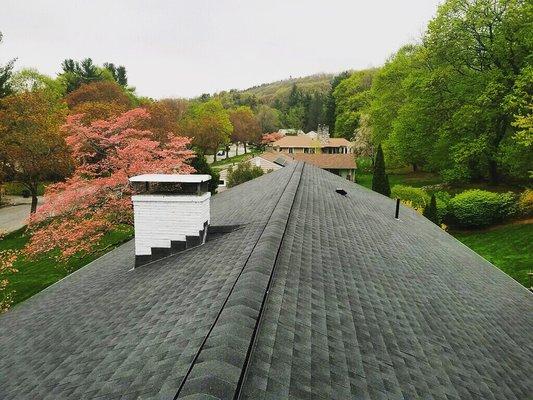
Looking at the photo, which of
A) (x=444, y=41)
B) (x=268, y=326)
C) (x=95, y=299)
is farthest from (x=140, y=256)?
(x=444, y=41)

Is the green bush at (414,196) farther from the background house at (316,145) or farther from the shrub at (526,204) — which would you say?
the background house at (316,145)

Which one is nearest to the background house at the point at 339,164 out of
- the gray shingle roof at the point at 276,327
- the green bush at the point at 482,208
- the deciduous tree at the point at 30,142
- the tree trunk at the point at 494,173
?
the tree trunk at the point at 494,173

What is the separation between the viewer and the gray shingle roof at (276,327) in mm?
3354

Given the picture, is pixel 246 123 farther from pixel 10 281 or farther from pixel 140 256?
pixel 140 256

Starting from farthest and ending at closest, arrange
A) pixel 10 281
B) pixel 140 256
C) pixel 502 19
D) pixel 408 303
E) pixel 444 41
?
pixel 444 41
pixel 502 19
pixel 10 281
pixel 140 256
pixel 408 303

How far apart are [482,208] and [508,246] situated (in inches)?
161

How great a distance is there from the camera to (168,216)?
7.71 metres

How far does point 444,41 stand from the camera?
2939cm

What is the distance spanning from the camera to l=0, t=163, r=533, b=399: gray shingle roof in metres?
3.35

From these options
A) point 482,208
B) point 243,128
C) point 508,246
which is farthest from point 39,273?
point 243,128

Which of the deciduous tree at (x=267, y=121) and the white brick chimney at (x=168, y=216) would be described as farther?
the deciduous tree at (x=267, y=121)

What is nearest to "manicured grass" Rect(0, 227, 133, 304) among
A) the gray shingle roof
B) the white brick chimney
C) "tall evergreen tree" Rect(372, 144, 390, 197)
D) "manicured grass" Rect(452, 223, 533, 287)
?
the gray shingle roof

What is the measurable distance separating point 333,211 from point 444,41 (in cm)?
2574

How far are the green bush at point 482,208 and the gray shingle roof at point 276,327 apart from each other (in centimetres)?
1724
